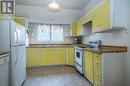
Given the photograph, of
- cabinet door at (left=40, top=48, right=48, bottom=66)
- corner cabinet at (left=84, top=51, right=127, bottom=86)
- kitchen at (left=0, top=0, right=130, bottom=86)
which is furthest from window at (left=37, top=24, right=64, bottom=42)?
corner cabinet at (left=84, top=51, right=127, bottom=86)

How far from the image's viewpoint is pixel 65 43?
5.54m

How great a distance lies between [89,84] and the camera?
9.86ft

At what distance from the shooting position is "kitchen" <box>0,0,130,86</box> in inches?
91.5

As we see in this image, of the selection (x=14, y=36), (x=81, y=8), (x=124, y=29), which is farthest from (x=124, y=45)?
(x=81, y=8)

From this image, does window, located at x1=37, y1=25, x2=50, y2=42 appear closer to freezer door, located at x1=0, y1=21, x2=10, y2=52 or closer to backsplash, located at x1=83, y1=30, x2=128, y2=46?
backsplash, located at x1=83, y1=30, x2=128, y2=46

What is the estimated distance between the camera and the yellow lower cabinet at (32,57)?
14.9ft

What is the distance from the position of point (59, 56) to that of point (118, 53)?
2797 millimetres

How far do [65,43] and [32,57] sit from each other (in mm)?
1693

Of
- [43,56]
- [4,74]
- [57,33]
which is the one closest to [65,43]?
[57,33]

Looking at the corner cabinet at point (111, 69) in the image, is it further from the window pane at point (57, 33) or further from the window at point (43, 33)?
the window at point (43, 33)

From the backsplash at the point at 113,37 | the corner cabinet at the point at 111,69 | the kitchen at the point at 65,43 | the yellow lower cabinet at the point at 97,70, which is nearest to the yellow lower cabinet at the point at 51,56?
the kitchen at the point at 65,43

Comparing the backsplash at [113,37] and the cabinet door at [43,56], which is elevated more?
the backsplash at [113,37]

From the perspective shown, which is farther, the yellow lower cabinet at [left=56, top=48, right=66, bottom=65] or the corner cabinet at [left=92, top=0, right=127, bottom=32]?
the yellow lower cabinet at [left=56, top=48, right=66, bottom=65]

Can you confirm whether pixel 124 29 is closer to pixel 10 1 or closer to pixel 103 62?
pixel 103 62
